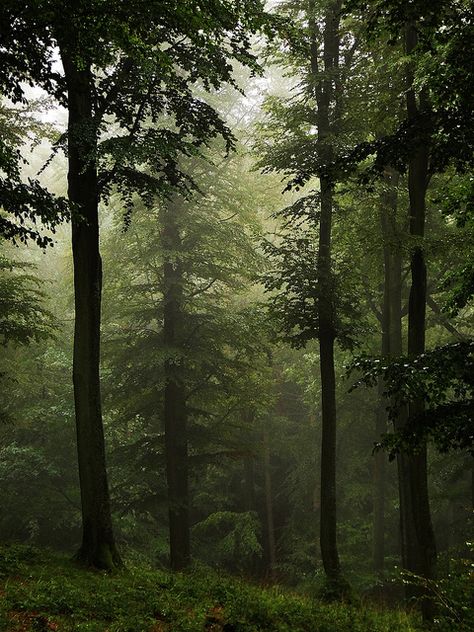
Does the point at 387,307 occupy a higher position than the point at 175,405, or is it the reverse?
the point at 387,307

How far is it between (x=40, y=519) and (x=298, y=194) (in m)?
20.5

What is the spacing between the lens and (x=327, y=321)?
37.6 ft

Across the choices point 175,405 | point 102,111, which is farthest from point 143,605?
point 175,405

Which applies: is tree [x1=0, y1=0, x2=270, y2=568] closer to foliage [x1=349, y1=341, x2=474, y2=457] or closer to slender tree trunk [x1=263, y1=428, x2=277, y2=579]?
foliage [x1=349, y1=341, x2=474, y2=457]

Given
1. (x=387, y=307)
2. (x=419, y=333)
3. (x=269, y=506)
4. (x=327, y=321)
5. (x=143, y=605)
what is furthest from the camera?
(x=269, y=506)

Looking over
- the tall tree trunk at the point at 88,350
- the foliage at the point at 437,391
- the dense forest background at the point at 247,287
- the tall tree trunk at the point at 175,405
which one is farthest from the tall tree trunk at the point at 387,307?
the foliage at the point at 437,391

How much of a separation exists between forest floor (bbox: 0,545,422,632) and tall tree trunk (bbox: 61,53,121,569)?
0.59 meters

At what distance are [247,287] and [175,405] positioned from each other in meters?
4.35

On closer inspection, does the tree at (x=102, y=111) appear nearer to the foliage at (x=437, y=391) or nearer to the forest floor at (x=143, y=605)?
the forest floor at (x=143, y=605)

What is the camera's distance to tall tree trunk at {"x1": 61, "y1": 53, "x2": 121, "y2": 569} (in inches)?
320

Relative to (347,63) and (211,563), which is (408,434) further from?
(211,563)

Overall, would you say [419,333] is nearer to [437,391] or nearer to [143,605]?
[437,391]

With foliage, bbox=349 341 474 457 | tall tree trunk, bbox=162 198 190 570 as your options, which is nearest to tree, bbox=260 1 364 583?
tall tree trunk, bbox=162 198 190 570

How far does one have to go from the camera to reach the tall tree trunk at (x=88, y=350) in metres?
8.12
